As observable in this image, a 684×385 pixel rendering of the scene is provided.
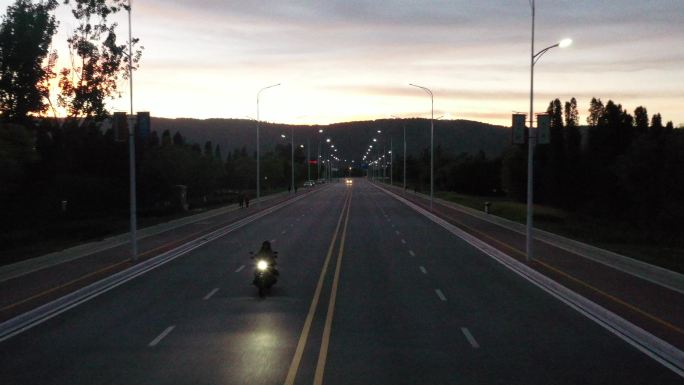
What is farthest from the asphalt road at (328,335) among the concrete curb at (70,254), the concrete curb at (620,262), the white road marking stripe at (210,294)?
the concrete curb at (70,254)

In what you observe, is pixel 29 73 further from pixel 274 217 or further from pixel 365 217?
pixel 365 217

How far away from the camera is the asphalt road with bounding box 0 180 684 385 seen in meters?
11.4

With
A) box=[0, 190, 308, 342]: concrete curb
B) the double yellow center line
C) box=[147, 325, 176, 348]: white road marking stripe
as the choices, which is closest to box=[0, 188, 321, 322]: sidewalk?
box=[0, 190, 308, 342]: concrete curb

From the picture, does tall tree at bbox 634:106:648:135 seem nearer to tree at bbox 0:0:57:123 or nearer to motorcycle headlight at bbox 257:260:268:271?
tree at bbox 0:0:57:123

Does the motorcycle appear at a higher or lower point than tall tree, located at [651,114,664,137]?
lower

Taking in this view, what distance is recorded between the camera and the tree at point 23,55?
198ft

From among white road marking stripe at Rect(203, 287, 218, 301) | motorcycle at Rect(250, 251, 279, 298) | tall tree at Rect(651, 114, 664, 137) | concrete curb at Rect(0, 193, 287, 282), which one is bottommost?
concrete curb at Rect(0, 193, 287, 282)

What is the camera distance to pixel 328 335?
14.4 meters

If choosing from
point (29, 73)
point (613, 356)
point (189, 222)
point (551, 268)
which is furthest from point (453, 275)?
point (29, 73)

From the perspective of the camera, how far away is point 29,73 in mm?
62062

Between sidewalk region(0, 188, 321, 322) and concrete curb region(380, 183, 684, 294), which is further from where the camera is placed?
concrete curb region(380, 183, 684, 294)

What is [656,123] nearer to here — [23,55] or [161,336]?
[23,55]

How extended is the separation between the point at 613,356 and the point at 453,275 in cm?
1163

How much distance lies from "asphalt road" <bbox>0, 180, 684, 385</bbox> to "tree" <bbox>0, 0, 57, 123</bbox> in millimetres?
41173
